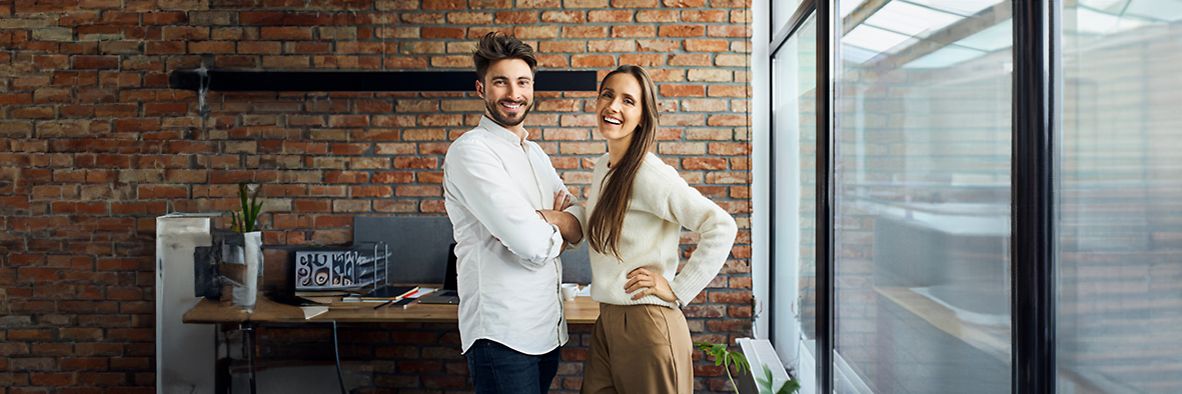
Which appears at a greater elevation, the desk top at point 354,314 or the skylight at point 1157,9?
the skylight at point 1157,9

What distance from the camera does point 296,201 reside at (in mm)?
3527

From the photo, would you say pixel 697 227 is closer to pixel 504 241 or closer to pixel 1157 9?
pixel 504 241

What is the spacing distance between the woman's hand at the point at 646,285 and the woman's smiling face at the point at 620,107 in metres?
0.32

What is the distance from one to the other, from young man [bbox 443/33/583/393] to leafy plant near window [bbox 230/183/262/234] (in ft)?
5.75

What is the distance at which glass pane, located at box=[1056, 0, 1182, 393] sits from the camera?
0.79 meters

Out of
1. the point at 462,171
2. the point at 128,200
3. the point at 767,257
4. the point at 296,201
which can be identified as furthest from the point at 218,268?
the point at 767,257

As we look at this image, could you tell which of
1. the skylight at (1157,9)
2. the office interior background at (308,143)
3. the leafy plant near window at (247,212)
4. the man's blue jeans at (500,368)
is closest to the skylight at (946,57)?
the skylight at (1157,9)

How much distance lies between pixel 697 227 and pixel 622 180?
8.1 inches

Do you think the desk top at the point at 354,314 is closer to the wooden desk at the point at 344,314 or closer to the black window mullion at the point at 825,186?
the wooden desk at the point at 344,314

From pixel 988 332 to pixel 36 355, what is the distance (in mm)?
4145

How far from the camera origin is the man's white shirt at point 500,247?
169 cm

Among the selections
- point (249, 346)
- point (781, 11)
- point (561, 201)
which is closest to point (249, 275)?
point (249, 346)

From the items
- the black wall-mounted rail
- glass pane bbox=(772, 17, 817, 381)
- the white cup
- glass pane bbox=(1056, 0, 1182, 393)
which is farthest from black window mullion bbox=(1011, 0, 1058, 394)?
the black wall-mounted rail

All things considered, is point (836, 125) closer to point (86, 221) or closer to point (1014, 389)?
point (1014, 389)
